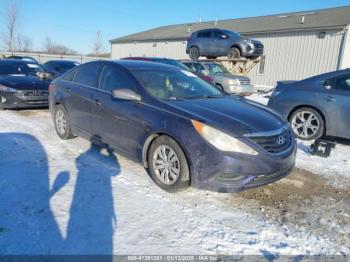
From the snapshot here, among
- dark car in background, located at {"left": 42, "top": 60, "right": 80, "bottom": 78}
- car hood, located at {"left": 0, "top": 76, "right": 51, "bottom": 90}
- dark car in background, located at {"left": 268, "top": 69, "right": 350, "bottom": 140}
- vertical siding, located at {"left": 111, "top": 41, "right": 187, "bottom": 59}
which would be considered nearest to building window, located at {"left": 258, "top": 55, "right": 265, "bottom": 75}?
vertical siding, located at {"left": 111, "top": 41, "right": 187, "bottom": 59}

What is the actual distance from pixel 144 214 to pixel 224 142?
3.66 feet

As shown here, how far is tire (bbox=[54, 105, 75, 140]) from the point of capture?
5383mm

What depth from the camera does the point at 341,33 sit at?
17469mm

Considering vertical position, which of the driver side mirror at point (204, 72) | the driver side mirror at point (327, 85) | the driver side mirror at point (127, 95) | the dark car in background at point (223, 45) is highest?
the dark car in background at point (223, 45)

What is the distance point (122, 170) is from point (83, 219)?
1.31 meters

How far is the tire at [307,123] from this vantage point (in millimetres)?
6047

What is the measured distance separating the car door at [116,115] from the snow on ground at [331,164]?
8.91 ft

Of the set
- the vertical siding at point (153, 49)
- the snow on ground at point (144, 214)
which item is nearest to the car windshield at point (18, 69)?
the snow on ground at point (144, 214)

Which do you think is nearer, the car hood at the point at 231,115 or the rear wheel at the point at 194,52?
the car hood at the point at 231,115

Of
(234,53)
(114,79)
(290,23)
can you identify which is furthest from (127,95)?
(290,23)

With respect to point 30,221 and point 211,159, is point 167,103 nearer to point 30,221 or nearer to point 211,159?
point 211,159

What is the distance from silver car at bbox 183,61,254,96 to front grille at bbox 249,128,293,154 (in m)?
8.73

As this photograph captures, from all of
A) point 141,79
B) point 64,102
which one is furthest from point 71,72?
point 141,79

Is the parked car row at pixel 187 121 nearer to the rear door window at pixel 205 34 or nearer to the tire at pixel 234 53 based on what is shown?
the tire at pixel 234 53
